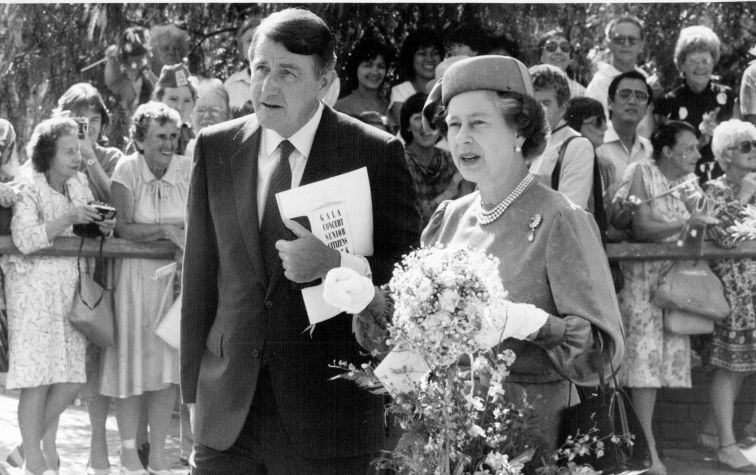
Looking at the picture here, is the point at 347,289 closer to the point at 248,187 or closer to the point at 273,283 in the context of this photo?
the point at 273,283

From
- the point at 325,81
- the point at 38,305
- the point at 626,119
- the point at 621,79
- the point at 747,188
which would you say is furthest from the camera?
the point at 621,79

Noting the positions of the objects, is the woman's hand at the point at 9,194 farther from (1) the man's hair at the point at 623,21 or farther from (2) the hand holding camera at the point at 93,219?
(1) the man's hair at the point at 623,21

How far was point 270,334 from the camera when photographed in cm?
391

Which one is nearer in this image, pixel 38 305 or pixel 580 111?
pixel 38 305

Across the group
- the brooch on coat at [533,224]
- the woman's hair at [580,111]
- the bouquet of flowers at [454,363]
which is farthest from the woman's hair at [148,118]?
the bouquet of flowers at [454,363]

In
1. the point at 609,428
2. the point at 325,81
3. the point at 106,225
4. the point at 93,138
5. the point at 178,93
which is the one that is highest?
the point at 178,93

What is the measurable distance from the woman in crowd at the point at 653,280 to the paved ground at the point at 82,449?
251 mm

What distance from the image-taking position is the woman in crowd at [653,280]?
7027 millimetres

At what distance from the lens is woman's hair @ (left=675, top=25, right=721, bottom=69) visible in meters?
8.04

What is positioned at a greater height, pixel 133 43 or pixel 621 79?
pixel 133 43

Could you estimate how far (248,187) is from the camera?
3.94 metres

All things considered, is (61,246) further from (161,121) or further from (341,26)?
(341,26)

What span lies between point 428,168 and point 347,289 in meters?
4.24

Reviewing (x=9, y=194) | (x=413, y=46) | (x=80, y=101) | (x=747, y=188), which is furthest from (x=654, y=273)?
(x=9, y=194)
